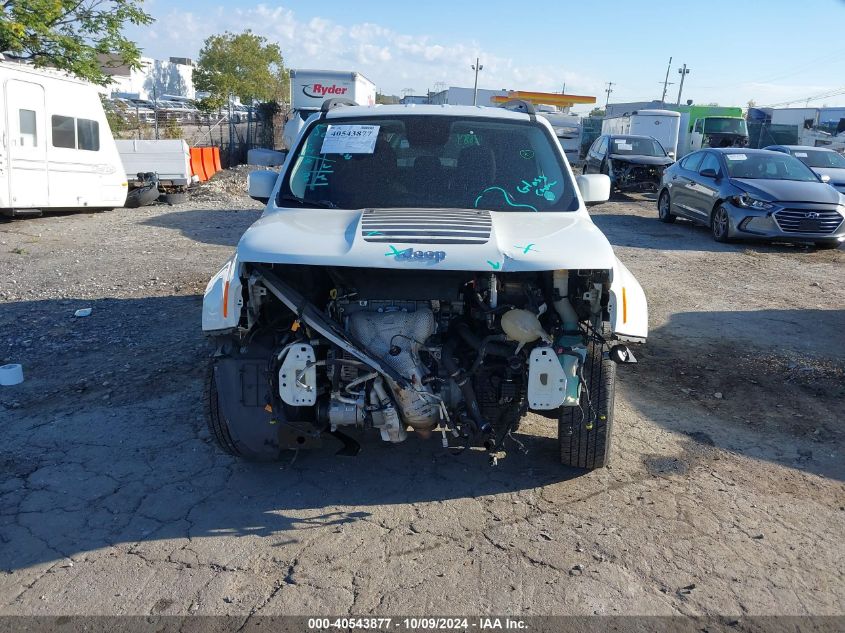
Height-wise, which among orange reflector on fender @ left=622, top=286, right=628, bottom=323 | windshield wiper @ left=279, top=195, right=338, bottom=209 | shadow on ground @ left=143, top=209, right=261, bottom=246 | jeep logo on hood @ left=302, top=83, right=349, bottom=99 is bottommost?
shadow on ground @ left=143, top=209, right=261, bottom=246

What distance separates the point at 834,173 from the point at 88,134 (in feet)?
50.1

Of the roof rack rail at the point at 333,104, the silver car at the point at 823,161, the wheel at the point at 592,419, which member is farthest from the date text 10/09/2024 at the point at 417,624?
the silver car at the point at 823,161

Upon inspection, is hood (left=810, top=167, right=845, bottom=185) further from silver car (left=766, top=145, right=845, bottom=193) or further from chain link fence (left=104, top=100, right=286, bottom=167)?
chain link fence (left=104, top=100, right=286, bottom=167)

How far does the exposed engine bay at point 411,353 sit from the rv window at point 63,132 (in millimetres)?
10674

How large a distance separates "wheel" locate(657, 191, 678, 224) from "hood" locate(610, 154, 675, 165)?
3824mm

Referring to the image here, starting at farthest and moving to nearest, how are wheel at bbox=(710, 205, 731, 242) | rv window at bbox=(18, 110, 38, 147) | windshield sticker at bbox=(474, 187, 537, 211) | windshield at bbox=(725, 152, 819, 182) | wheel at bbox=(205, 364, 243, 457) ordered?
windshield at bbox=(725, 152, 819, 182) → wheel at bbox=(710, 205, 731, 242) → rv window at bbox=(18, 110, 38, 147) → windshield sticker at bbox=(474, 187, 537, 211) → wheel at bbox=(205, 364, 243, 457)

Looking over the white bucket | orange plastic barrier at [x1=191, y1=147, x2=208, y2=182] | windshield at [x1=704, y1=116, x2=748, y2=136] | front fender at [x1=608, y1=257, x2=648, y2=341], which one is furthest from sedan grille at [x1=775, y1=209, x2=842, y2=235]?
windshield at [x1=704, y1=116, x2=748, y2=136]

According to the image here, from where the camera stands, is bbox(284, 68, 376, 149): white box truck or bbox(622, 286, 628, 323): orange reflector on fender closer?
bbox(622, 286, 628, 323): orange reflector on fender

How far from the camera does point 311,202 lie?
4434mm

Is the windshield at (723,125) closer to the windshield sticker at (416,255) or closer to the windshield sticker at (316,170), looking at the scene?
the windshield sticker at (316,170)

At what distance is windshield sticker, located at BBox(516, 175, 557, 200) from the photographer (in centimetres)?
450

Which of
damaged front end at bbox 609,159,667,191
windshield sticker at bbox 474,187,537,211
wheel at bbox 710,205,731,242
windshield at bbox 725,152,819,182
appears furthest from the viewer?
damaged front end at bbox 609,159,667,191

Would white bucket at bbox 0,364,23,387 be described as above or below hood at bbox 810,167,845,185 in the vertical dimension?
below

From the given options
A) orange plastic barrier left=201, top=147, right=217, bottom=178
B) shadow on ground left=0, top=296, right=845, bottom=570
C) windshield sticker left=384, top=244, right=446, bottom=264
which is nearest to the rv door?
shadow on ground left=0, top=296, right=845, bottom=570
